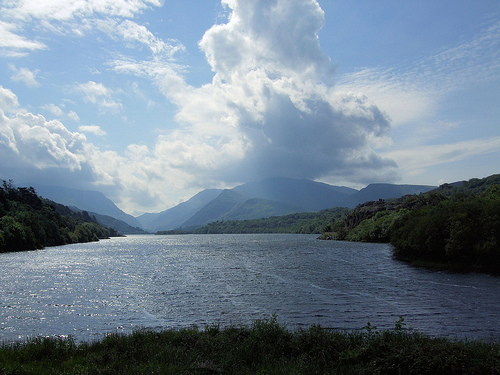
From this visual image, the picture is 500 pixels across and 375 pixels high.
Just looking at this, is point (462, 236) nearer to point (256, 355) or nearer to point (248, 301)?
point (248, 301)

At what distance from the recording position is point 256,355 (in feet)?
66.7

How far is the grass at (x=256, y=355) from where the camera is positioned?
17109mm

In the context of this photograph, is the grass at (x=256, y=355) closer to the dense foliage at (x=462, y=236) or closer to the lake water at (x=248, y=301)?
the lake water at (x=248, y=301)

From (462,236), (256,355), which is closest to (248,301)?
(256,355)

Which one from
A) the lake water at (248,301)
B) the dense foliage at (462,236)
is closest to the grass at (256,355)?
the lake water at (248,301)

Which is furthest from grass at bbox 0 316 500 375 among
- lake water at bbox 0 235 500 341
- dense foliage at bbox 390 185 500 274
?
dense foliage at bbox 390 185 500 274

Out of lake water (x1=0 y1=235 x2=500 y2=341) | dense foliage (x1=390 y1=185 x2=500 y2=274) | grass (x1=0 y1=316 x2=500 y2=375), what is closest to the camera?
grass (x1=0 y1=316 x2=500 y2=375)

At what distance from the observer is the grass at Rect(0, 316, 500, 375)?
17109mm

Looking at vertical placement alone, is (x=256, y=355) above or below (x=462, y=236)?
below

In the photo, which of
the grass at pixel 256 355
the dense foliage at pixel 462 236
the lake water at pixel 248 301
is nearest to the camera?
the grass at pixel 256 355

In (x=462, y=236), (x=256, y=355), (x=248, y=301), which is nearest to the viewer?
(x=256, y=355)

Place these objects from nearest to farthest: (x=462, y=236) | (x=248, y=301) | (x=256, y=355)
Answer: (x=256, y=355), (x=248, y=301), (x=462, y=236)

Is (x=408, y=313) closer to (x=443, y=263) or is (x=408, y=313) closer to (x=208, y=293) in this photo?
(x=208, y=293)

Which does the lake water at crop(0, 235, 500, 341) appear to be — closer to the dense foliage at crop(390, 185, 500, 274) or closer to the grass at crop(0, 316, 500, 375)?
the dense foliage at crop(390, 185, 500, 274)
